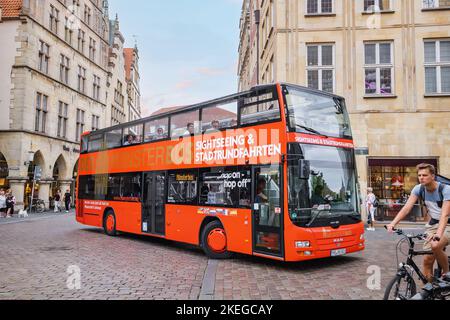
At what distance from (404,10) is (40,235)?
59.6 ft

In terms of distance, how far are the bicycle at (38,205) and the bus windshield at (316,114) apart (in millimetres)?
25305

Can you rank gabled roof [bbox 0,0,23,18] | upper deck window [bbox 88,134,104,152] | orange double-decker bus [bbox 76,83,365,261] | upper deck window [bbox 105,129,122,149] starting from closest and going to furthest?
1. orange double-decker bus [bbox 76,83,365,261]
2. upper deck window [bbox 105,129,122,149]
3. upper deck window [bbox 88,134,104,152]
4. gabled roof [bbox 0,0,23,18]

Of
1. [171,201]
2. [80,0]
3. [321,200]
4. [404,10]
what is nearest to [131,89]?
[80,0]

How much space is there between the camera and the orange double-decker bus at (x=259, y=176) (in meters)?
8.58

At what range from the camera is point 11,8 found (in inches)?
1177

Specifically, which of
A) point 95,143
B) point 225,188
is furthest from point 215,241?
point 95,143

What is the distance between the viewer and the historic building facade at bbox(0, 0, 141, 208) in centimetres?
2919

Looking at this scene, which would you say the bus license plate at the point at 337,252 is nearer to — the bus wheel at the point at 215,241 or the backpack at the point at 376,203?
the bus wheel at the point at 215,241

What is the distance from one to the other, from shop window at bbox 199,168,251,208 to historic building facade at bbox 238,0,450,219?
10.5m

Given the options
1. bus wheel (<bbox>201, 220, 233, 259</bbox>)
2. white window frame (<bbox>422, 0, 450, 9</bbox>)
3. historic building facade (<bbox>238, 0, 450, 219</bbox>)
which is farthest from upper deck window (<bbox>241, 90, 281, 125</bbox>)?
white window frame (<bbox>422, 0, 450, 9</bbox>)

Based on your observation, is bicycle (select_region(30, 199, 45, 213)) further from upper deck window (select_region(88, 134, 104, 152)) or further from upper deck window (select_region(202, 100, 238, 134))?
upper deck window (select_region(202, 100, 238, 134))

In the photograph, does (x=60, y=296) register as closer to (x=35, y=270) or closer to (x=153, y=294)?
(x=153, y=294)

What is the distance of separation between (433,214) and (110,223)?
38.9ft

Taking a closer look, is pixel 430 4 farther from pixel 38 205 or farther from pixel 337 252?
pixel 38 205
